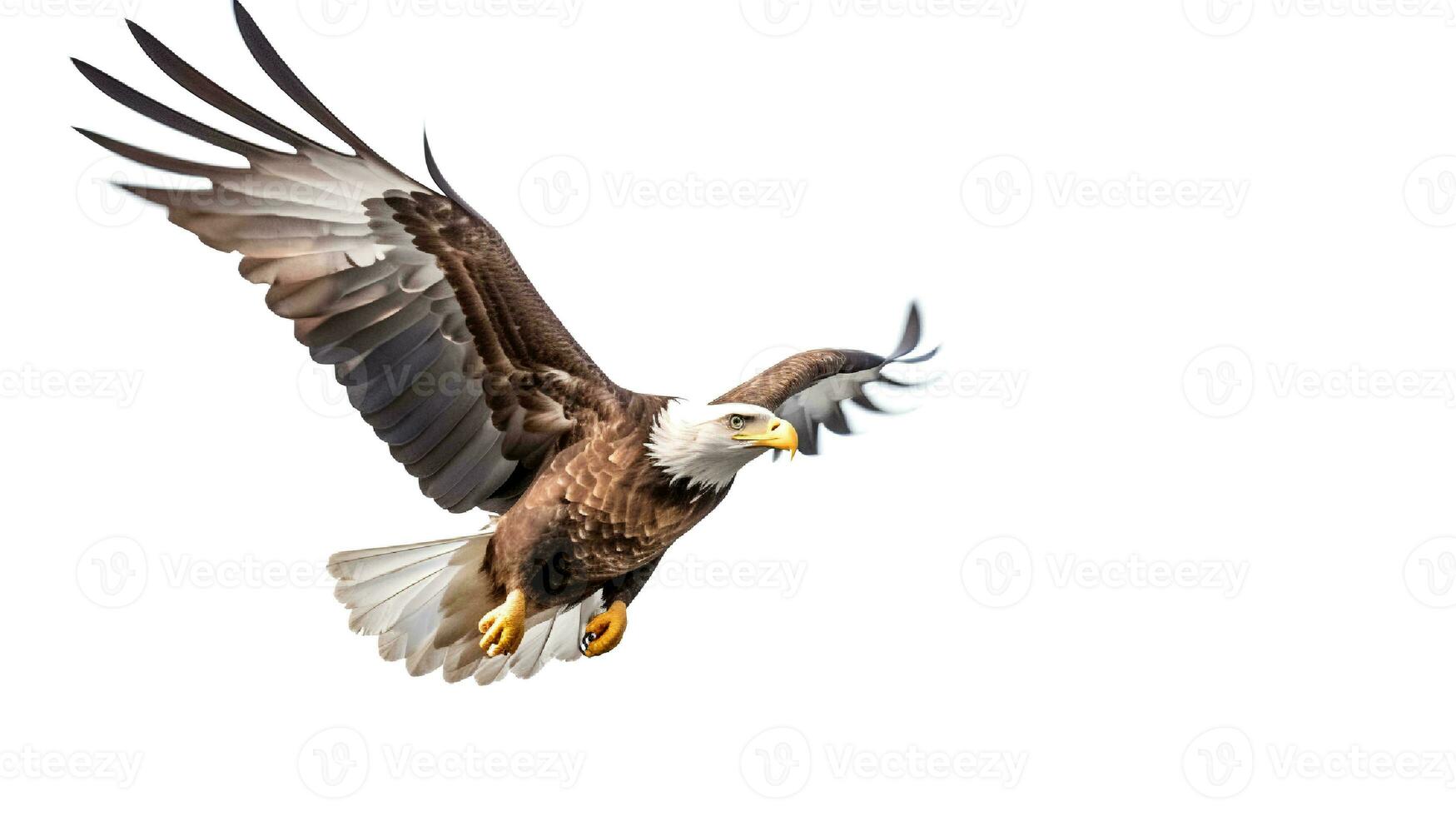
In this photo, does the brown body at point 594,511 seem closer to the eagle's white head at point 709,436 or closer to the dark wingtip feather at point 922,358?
the eagle's white head at point 709,436

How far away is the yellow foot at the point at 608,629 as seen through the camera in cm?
671

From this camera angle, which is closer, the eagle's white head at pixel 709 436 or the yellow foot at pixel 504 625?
the eagle's white head at pixel 709 436

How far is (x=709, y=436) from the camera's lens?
6.16 m

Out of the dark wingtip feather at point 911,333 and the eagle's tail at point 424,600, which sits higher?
the dark wingtip feather at point 911,333

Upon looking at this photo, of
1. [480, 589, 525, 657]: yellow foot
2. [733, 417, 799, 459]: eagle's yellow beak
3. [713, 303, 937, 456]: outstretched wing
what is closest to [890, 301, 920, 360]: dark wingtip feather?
[713, 303, 937, 456]: outstretched wing

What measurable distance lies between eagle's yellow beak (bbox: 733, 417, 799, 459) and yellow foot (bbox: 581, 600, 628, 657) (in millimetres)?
1091

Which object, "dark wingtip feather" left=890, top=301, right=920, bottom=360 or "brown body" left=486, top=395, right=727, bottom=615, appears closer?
"brown body" left=486, top=395, right=727, bottom=615

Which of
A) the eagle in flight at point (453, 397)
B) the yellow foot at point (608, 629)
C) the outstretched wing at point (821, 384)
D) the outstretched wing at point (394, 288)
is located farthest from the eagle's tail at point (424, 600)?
the outstretched wing at point (821, 384)

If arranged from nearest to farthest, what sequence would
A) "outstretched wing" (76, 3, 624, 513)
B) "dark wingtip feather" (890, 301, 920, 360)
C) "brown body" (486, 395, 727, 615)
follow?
"outstretched wing" (76, 3, 624, 513) → "brown body" (486, 395, 727, 615) → "dark wingtip feather" (890, 301, 920, 360)

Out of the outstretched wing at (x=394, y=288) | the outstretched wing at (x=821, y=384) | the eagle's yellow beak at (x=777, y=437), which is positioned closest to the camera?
the outstretched wing at (x=394, y=288)

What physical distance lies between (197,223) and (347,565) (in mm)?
1820

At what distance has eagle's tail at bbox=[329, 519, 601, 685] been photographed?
680cm

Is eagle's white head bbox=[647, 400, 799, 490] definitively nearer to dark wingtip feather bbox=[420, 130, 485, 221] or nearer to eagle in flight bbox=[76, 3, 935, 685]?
eagle in flight bbox=[76, 3, 935, 685]

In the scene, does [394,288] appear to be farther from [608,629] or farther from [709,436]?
[608,629]
